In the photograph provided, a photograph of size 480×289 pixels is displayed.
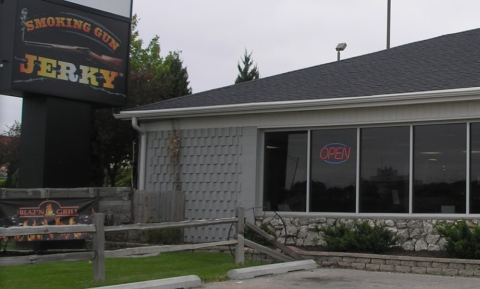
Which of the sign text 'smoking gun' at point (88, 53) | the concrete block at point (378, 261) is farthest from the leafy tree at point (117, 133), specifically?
the concrete block at point (378, 261)

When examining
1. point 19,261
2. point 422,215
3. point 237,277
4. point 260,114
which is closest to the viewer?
point 19,261

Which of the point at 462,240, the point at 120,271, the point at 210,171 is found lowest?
the point at 120,271

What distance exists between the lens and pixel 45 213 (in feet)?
48.5

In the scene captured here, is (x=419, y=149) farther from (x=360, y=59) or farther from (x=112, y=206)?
(x=112, y=206)

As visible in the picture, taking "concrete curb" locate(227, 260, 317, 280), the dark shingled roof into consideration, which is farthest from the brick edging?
the dark shingled roof

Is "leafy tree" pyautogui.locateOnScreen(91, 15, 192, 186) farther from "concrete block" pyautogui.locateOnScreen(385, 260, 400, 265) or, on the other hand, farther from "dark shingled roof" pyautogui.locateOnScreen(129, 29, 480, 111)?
"concrete block" pyautogui.locateOnScreen(385, 260, 400, 265)

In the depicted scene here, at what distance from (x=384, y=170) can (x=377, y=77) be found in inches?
104

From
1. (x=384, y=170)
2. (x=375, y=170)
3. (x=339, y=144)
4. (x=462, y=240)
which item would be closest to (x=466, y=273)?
(x=462, y=240)

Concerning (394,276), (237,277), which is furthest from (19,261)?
(394,276)

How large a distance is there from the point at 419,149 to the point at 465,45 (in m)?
4.30

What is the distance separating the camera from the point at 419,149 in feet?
44.3

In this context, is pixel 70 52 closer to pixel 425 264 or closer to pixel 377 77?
pixel 377 77

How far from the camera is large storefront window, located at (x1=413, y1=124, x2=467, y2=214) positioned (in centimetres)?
1301

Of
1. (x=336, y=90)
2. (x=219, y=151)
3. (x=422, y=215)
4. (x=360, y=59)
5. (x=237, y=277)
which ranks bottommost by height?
(x=237, y=277)
